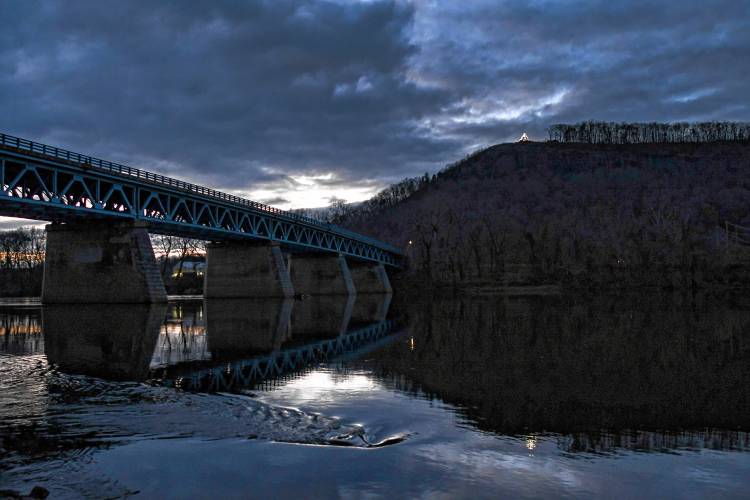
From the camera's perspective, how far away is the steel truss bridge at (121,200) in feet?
140

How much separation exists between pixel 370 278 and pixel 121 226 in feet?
210

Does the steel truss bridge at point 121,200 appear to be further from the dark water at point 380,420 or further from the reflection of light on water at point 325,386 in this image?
the reflection of light on water at point 325,386

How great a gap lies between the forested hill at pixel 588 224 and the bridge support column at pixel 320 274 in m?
18.4

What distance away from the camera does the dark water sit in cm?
775

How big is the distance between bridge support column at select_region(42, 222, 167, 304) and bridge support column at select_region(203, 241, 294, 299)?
21.5 m

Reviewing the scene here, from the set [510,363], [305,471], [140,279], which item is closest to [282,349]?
[510,363]

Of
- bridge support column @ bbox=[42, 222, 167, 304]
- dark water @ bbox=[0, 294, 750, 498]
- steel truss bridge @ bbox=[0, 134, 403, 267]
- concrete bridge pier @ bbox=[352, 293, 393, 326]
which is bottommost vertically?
dark water @ bbox=[0, 294, 750, 498]

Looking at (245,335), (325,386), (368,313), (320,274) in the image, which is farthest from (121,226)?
(320,274)

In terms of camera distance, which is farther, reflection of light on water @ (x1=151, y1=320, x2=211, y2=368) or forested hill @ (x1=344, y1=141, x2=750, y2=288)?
forested hill @ (x1=344, y1=141, x2=750, y2=288)

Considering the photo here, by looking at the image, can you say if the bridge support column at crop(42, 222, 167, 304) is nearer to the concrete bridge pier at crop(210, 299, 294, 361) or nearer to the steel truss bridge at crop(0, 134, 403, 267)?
the steel truss bridge at crop(0, 134, 403, 267)

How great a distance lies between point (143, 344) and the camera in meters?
24.3

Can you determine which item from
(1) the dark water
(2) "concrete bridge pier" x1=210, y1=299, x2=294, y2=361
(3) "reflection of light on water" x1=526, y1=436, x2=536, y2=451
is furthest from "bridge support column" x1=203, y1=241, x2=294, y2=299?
(3) "reflection of light on water" x1=526, y1=436, x2=536, y2=451

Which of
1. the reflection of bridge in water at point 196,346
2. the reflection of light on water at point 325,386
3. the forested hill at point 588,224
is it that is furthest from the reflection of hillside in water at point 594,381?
the forested hill at point 588,224

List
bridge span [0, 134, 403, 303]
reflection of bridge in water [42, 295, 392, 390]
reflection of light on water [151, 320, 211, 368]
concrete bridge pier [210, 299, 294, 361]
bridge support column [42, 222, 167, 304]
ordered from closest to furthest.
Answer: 1. reflection of bridge in water [42, 295, 392, 390]
2. reflection of light on water [151, 320, 211, 368]
3. concrete bridge pier [210, 299, 294, 361]
4. bridge span [0, 134, 403, 303]
5. bridge support column [42, 222, 167, 304]
